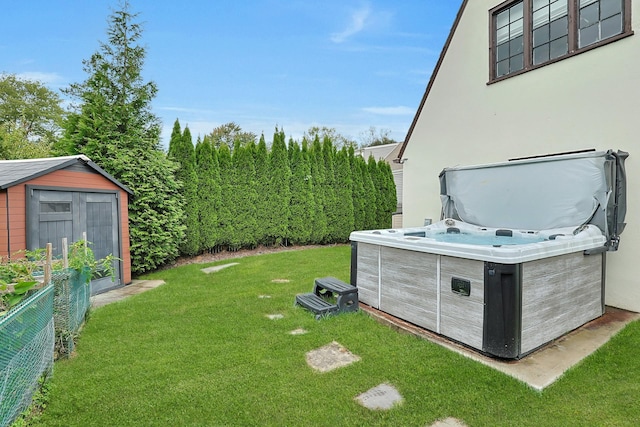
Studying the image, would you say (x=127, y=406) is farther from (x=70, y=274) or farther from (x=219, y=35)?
(x=219, y=35)

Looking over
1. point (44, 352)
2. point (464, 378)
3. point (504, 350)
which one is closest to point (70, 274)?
point (44, 352)

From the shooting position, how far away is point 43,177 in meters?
5.18

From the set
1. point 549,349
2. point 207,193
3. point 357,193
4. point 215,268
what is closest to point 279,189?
point 207,193

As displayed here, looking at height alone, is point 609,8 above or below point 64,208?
above

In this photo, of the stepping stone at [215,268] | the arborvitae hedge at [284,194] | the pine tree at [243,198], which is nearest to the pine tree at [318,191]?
the arborvitae hedge at [284,194]

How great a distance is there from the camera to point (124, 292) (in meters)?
6.13

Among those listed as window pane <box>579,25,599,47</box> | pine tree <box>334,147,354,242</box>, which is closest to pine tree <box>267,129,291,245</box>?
pine tree <box>334,147,354,242</box>

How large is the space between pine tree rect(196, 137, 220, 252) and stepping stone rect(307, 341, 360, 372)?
663cm

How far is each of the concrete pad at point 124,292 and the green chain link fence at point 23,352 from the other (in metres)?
2.73

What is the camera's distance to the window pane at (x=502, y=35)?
6219mm

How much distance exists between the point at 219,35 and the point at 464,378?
1137 cm

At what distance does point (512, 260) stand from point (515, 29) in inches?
206

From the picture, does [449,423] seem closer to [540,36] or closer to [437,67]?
[540,36]

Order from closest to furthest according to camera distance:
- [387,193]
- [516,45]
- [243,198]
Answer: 1. [516,45]
2. [243,198]
3. [387,193]
